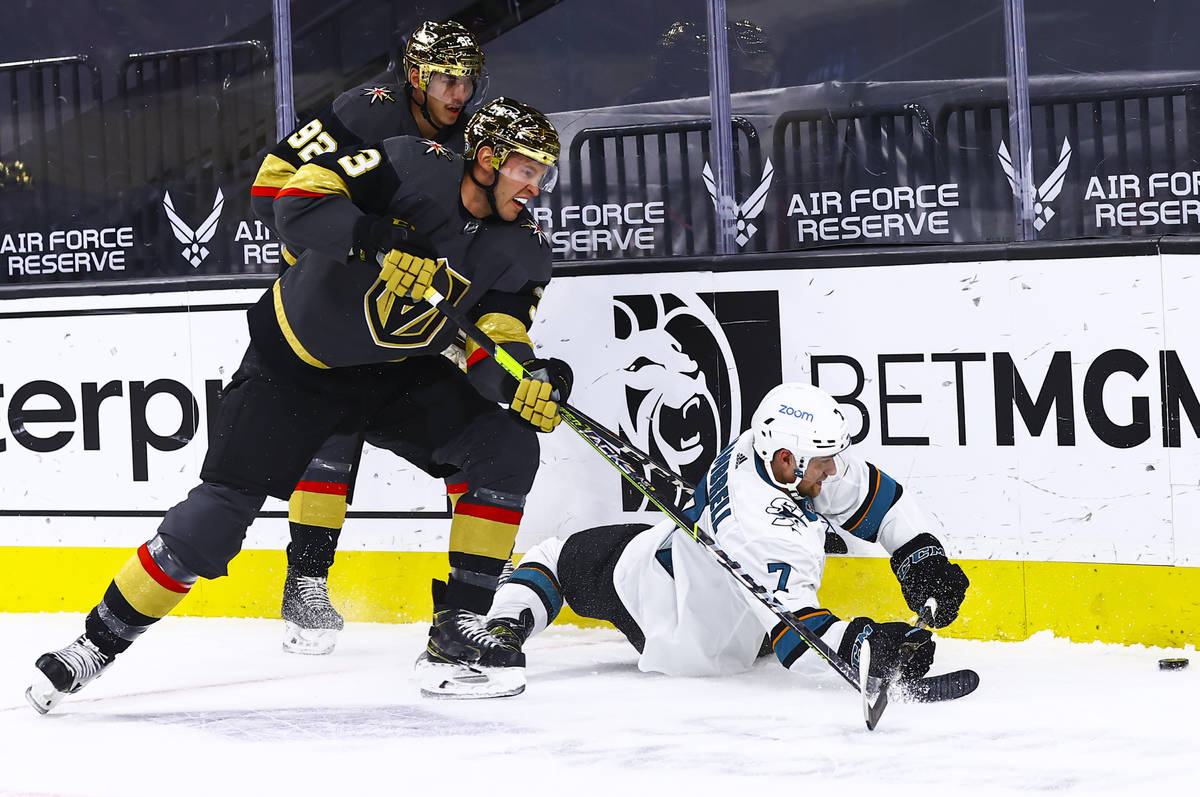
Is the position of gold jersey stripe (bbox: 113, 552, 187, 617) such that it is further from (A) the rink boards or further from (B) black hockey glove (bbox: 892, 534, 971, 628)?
(B) black hockey glove (bbox: 892, 534, 971, 628)

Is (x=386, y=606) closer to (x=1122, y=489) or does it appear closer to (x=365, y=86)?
(x=365, y=86)

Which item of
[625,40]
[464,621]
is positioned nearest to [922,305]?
[625,40]

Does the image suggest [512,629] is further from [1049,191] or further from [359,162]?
[1049,191]

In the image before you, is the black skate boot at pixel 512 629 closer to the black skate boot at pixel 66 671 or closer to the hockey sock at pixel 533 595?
the hockey sock at pixel 533 595

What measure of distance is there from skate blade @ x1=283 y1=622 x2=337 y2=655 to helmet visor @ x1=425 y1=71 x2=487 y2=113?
1279mm

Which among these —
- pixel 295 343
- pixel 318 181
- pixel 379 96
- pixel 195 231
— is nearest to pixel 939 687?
pixel 295 343

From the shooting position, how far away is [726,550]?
3.06 metres

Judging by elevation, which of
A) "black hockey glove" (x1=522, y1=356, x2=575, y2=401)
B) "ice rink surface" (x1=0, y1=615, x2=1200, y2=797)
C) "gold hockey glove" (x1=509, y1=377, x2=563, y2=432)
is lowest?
"ice rink surface" (x1=0, y1=615, x2=1200, y2=797)

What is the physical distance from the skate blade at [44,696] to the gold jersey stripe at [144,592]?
0.79ft

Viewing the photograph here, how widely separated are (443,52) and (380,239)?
1.96ft

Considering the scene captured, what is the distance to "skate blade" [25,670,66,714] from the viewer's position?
3.03 m

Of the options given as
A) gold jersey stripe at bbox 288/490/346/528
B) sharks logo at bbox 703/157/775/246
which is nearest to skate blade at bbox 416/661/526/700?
gold jersey stripe at bbox 288/490/346/528

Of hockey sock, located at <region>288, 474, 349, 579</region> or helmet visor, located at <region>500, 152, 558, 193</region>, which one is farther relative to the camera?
hockey sock, located at <region>288, 474, 349, 579</region>

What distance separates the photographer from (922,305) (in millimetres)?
3504
